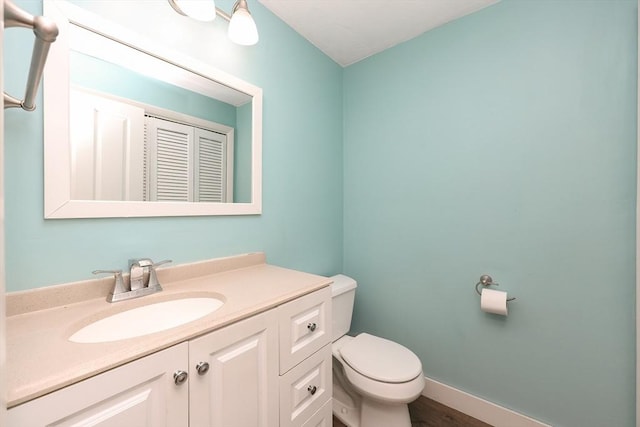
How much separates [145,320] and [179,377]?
377 mm

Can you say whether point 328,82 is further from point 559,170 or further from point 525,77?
point 559,170

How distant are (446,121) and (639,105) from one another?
0.74m

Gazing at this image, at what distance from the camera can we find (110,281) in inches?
36.6

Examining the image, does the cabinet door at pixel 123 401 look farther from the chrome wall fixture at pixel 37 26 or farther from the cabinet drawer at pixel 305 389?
the chrome wall fixture at pixel 37 26

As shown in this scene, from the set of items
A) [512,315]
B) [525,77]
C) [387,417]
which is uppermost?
[525,77]

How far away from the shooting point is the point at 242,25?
1.11 metres

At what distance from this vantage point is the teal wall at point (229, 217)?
79 centimetres

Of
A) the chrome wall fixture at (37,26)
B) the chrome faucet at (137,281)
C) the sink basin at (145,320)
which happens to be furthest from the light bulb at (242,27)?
the sink basin at (145,320)

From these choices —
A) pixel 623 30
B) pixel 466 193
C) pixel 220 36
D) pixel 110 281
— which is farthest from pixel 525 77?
pixel 110 281

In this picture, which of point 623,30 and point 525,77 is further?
point 525,77

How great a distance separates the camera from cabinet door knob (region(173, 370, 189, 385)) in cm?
65

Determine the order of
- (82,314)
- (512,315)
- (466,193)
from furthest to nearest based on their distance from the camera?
(466,193), (512,315), (82,314)

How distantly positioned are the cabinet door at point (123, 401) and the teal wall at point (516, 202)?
143cm

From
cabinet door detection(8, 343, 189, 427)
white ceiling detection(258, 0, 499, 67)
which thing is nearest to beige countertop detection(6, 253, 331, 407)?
cabinet door detection(8, 343, 189, 427)
